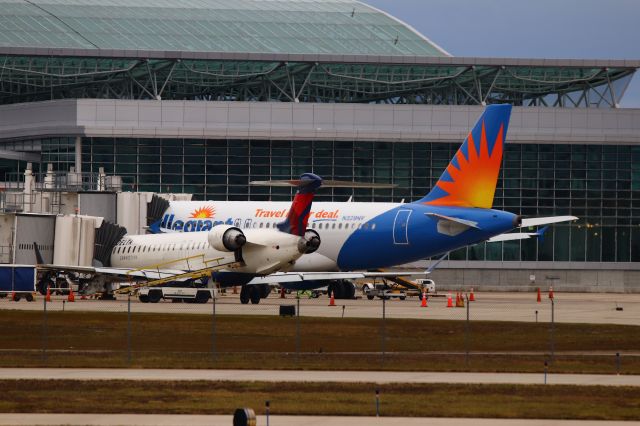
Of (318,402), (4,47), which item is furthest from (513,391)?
(4,47)

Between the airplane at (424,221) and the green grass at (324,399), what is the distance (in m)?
34.5

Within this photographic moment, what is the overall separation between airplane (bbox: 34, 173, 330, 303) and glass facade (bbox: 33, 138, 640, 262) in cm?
3588

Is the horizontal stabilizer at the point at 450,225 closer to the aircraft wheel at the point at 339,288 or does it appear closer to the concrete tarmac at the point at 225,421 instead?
the aircraft wheel at the point at 339,288

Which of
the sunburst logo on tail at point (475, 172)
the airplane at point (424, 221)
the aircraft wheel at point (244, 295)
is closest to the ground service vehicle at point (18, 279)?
the airplane at point (424, 221)

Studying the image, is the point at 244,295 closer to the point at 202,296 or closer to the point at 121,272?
the point at 202,296

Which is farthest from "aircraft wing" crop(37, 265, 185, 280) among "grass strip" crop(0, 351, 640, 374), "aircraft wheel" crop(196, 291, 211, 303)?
"grass strip" crop(0, 351, 640, 374)

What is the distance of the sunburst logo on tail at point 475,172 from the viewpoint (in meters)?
71.9

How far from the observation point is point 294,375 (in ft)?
120

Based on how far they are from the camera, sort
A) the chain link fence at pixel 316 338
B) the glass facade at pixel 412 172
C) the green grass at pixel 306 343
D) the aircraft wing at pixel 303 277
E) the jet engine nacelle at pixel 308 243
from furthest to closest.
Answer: the glass facade at pixel 412 172 → the aircraft wing at pixel 303 277 → the jet engine nacelle at pixel 308 243 → the chain link fence at pixel 316 338 → the green grass at pixel 306 343

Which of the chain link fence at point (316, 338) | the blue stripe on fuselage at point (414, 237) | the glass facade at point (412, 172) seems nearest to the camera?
the chain link fence at point (316, 338)

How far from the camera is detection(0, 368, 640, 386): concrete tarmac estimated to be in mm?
35125

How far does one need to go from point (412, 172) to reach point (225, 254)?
45080 mm

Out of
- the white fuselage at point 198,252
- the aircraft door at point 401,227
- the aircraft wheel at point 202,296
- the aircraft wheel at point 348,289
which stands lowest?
the aircraft wheel at point 202,296

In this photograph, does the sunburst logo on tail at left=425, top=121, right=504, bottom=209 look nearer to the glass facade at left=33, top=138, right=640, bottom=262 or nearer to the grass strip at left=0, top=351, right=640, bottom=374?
the grass strip at left=0, top=351, right=640, bottom=374
